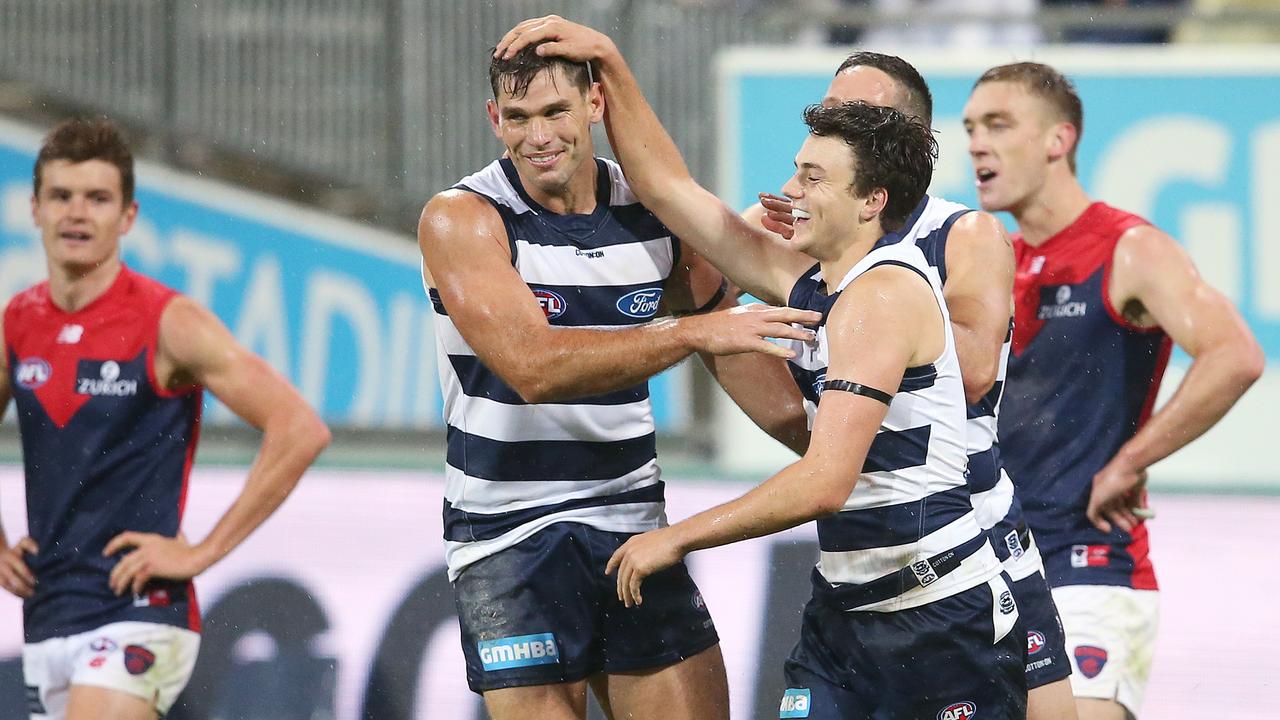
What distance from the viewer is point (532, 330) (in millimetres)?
4078

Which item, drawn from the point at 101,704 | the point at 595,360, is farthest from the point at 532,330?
the point at 101,704

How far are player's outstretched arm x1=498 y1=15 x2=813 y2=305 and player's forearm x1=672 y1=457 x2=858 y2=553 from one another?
1050 millimetres

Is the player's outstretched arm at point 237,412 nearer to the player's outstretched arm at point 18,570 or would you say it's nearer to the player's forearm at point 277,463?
the player's forearm at point 277,463

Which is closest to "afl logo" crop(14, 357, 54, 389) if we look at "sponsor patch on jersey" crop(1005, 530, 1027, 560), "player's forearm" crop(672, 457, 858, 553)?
"player's forearm" crop(672, 457, 858, 553)

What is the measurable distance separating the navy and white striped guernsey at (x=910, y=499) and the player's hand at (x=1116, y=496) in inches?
53.6

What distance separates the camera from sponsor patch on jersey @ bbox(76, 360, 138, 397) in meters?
5.29

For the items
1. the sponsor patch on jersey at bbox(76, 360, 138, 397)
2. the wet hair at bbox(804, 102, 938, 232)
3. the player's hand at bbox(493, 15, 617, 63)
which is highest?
the player's hand at bbox(493, 15, 617, 63)

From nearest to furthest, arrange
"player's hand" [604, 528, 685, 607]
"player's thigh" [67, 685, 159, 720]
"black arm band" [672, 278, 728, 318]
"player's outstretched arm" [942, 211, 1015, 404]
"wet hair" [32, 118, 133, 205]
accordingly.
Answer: "player's hand" [604, 528, 685, 607]
"player's outstretched arm" [942, 211, 1015, 404]
"black arm band" [672, 278, 728, 318]
"player's thigh" [67, 685, 159, 720]
"wet hair" [32, 118, 133, 205]

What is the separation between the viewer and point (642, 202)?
4516mm

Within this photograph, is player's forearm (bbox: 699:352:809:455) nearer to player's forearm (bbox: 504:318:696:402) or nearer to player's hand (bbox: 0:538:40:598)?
player's forearm (bbox: 504:318:696:402)

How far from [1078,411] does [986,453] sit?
1.16 m

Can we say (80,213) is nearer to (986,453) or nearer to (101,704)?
(101,704)

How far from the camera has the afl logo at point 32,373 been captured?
5.34 meters

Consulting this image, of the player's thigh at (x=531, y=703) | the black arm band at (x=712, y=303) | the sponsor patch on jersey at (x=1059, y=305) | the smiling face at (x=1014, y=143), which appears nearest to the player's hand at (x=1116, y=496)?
the sponsor patch on jersey at (x=1059, y=305)
